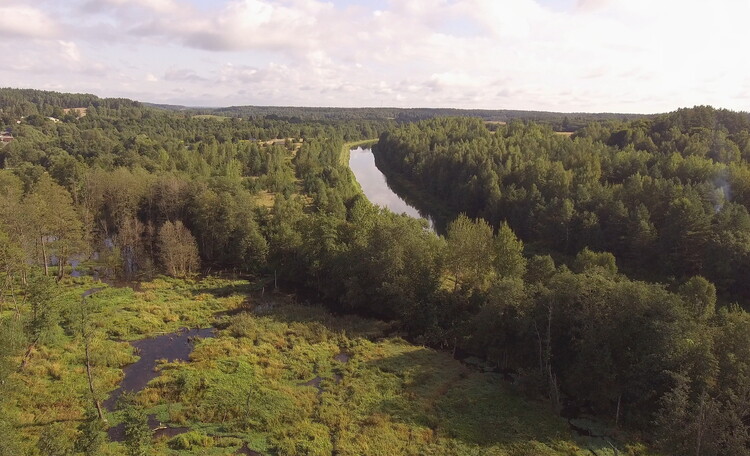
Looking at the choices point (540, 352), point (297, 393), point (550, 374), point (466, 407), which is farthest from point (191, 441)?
point (540, 352)

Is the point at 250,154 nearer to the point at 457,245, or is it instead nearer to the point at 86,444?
the point at 457,245

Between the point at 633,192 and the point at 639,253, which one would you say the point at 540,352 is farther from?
the point at 633,192

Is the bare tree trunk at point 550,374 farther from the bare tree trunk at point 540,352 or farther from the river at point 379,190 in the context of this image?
the river at point 379,190

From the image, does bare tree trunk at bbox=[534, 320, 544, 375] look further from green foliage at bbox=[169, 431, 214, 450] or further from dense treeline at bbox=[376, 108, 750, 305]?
dense treeline at bbox=[376, 108, 750, 305]

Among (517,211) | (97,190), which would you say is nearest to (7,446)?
(97,190)

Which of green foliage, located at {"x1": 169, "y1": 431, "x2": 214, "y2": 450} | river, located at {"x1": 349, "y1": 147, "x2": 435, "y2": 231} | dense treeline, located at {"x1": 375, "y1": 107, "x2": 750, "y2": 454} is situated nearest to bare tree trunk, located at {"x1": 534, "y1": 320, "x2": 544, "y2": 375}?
dense treeline, located at {"x1": 375, "y1": 107, "x2": 750, "y2": 454}
